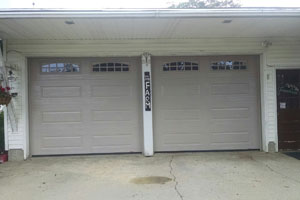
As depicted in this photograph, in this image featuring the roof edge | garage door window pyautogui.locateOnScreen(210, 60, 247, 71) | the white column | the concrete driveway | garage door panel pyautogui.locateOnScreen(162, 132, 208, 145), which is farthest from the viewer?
garage door window pyautogui.locateOnScreen(210, 60, 247, 71)

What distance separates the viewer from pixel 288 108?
22.5 feet

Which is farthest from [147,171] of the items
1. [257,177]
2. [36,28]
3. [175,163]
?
[36,28]

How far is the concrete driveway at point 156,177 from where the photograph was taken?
4.09 meters

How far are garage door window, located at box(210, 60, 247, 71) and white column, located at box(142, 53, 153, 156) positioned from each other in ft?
4.94

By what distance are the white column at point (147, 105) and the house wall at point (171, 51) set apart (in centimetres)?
28

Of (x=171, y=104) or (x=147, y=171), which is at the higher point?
(x=171, y=104)

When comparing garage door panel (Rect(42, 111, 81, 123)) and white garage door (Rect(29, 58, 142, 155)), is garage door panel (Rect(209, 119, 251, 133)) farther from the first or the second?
garage door panel (Rect(42, 111, 81, 123))

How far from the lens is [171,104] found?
6762 millimetres

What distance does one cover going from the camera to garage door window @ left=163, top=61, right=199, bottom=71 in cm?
677

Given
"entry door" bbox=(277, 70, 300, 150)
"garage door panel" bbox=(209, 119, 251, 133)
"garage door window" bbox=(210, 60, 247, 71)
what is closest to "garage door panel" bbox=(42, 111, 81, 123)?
"garage door panel" bbox=(209, 119, 251, 133)

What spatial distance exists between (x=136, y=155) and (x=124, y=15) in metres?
3.13

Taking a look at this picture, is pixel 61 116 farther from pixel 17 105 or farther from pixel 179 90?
pixel 179 90

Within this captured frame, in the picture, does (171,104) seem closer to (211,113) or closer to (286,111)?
(211,113)

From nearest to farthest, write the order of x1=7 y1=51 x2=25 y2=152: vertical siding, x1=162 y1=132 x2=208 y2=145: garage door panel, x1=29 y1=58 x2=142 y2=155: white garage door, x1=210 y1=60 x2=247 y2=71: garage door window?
x1=7 y1=51 x2=25 y2=152: vertical siding < x1=29 y1=58 x2=142 y2=155: white garage door < x1=162 y1=132 x2=208 y2=145: garage door panel < x1=210 y1=60 x2=247 y2=71: garage door window
